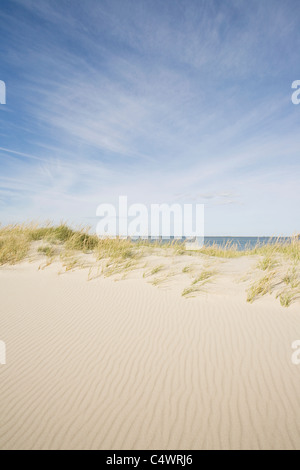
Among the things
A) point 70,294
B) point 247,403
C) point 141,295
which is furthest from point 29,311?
point 247,403

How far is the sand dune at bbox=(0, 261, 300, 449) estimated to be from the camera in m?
2.12

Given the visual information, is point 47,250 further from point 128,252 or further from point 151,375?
point 151,375

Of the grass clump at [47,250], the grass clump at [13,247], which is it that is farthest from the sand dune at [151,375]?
the grass clump at [13,247]

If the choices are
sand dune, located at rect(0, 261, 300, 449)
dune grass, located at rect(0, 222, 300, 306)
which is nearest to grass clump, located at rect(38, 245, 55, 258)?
dune grass, located at rect(0, 222, 300, 306)

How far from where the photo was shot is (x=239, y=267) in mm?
6375

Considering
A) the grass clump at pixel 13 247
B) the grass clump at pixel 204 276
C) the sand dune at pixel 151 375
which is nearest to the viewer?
the sand dune at pixel 151 375

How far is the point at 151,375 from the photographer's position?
280 cm

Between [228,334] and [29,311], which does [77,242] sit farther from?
[228,334]

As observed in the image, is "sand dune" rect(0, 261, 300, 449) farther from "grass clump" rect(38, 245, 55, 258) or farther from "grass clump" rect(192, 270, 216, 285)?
"grass clump" rect(38, 245, 55, 258)

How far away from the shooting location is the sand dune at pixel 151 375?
6.95ft

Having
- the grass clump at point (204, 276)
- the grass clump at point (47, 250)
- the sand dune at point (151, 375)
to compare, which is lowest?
the sand dune at point (151, 375)

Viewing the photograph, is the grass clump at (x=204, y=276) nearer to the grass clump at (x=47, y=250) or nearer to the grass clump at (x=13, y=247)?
the grass clump at (x=47, y=250)

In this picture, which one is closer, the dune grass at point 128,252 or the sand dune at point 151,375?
the sand dune at point 151,375

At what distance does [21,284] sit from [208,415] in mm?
5629
